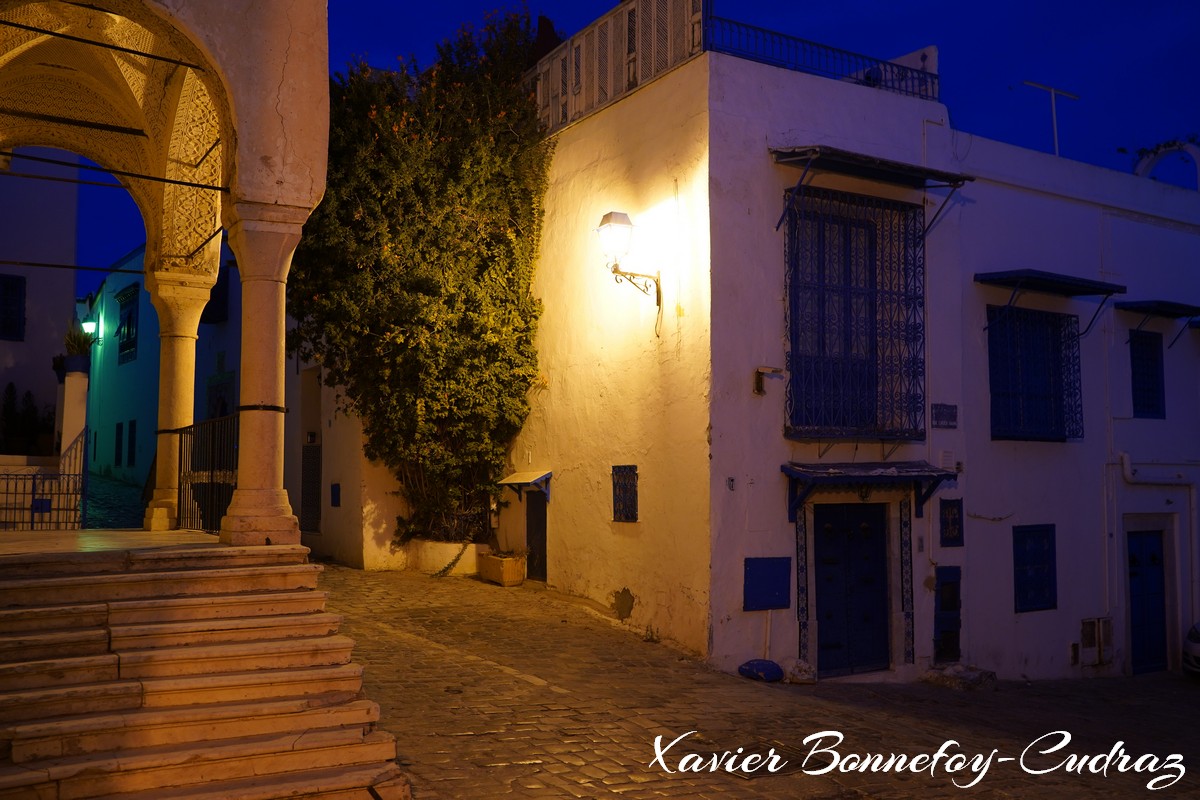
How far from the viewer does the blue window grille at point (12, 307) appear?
16750 mm

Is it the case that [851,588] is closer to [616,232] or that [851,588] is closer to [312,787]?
[616,232]

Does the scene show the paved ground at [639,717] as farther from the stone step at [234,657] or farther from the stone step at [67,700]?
the stone step at [67,700]

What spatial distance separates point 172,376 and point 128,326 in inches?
634

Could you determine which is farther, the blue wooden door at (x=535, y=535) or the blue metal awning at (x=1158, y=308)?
the blue metal awning at (x=1158, y=308)

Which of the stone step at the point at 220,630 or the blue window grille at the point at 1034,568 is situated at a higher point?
the stone step at the point at 220,630

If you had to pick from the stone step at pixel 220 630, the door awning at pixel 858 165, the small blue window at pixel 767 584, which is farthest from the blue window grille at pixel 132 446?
the stone step at pixel 220 630

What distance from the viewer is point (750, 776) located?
21.8 feet

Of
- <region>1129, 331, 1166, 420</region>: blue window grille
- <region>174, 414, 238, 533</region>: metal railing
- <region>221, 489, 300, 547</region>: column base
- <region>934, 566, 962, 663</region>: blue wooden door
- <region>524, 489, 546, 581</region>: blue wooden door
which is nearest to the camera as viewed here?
<region>221, 489, 300, 547</region>: column base

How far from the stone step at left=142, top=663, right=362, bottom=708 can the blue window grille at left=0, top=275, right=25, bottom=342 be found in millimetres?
13369

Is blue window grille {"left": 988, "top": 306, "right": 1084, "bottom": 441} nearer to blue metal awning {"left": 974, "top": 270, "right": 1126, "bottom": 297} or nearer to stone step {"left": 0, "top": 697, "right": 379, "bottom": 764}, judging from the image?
blue metal awning {"left": 974, "top": 270, "right": 1126, "bottom": 297}

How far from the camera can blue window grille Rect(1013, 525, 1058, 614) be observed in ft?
42.7

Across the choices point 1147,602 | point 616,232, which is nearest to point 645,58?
point 616,232

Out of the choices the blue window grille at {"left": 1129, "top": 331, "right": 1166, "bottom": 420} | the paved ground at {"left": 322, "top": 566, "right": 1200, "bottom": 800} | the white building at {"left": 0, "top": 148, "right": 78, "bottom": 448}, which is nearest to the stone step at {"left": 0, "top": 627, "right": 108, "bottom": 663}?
the paved ground at {"left": 322, "top": 566, "right": 1200, "bottom": 800}

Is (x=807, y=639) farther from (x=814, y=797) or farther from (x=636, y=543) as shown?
(x=814, y=797)
